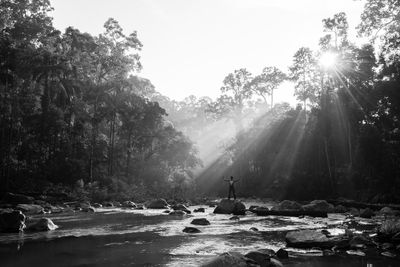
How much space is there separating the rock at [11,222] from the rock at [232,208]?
12.4 metres

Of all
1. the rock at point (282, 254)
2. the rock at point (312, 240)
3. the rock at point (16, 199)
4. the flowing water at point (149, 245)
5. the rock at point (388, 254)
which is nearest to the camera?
the flowing water at point (149, 245)

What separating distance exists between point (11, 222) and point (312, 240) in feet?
39.4

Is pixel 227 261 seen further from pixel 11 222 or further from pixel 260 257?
pixel 11 222

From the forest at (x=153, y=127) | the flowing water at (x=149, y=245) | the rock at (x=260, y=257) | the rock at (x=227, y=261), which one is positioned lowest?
the flowing water at (x=149, y=245)

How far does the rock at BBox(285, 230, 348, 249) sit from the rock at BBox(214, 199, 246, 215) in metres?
11.7

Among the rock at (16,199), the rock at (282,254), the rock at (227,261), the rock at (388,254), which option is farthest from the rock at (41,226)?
the rock at (16,199)

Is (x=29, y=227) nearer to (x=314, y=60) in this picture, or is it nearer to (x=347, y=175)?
(x=347, y=175)

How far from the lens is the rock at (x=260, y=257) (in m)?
9.45

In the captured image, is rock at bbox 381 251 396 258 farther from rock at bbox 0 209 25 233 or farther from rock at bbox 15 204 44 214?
rock at bbox 15 204 44 214

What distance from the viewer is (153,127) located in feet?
178

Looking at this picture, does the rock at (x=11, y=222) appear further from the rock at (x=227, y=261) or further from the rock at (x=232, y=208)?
the rock at (x=232, y=208)

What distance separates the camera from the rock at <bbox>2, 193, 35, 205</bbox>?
30.9 metres

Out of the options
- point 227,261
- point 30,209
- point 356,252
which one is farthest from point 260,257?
point 30,209

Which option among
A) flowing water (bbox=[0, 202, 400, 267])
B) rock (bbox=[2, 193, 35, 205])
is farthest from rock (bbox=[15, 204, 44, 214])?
flowing water (bbox=[0, 202, 400, 267])
